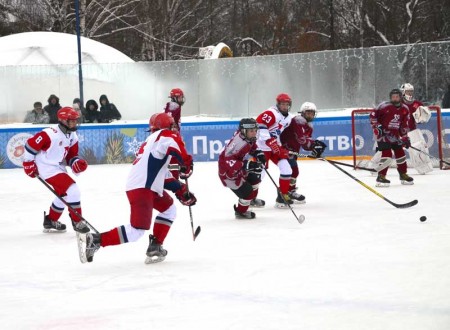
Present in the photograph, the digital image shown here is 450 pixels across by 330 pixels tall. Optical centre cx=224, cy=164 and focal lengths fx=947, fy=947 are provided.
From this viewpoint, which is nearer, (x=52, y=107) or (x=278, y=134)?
(x=278, y=134)

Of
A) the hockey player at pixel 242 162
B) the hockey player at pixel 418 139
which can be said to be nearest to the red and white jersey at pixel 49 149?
the hockey player at pixel 242 162

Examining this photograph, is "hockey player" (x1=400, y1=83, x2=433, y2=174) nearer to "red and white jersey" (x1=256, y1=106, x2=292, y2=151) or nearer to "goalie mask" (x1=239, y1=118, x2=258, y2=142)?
"red and white jersey" (x1=256, y1=106, x2=292, y2=151)

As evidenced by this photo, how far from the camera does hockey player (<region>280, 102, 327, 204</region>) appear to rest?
919 cm

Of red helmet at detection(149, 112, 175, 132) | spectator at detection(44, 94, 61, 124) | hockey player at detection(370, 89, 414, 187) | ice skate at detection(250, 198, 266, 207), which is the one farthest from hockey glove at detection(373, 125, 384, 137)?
spectator at detection(44, 94, 61, 124)

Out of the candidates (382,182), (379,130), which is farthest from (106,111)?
(382,182)

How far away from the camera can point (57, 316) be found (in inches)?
183

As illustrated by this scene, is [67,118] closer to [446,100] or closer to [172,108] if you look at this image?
[172,108]

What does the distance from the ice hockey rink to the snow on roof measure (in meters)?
12.1

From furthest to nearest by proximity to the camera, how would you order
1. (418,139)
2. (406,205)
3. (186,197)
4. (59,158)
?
(418,139) → (406,205) → (59,158) → (186,197)

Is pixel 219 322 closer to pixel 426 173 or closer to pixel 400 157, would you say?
pixel 400 157

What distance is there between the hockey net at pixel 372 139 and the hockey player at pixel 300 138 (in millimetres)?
2810

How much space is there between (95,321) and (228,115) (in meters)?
12.5

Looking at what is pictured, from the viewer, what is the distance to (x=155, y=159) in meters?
5.91

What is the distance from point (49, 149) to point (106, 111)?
8.55m
